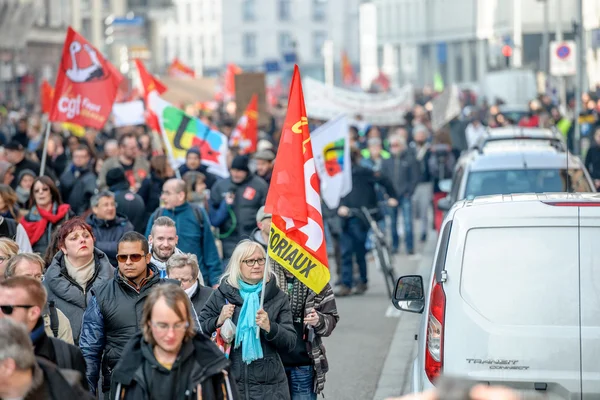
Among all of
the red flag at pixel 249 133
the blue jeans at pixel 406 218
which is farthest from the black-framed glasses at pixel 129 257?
the red flag at pixel 249 133

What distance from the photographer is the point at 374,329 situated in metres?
13.3

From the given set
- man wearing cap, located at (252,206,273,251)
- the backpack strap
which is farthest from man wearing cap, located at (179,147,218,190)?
the backpack strap

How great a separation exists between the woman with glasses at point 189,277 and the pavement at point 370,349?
2.35 m

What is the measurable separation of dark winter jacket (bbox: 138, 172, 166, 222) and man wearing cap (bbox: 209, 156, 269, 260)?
0.95 metres

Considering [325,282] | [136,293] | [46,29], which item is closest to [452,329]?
[325,282]

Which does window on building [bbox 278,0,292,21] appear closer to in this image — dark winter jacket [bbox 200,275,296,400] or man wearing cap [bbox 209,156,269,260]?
man wearing cap [bbox 209,156,269,260]

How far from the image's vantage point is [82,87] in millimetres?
15094

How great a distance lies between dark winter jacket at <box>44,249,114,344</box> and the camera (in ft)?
25.6

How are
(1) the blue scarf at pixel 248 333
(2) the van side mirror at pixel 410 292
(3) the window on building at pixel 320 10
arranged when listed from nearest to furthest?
(1) the blue scarf at pixel 248 333 < (2) the van side mirror at pixel 410 292 < (3) the window on building at pixel 320 10

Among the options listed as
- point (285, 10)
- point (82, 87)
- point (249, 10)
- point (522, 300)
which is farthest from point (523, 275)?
point (285, 10)

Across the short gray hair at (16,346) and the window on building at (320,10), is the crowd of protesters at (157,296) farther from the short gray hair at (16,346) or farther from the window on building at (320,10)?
the window on building at (320,10)

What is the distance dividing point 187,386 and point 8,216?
6137 mm

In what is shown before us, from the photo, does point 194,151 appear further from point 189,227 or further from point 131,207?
point 189,227

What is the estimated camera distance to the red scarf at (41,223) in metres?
11.1
